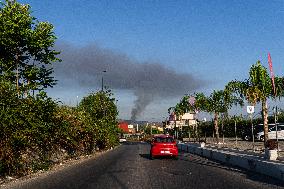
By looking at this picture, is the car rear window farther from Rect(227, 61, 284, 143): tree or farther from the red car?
Rect(227, 61, 284, 143): tree

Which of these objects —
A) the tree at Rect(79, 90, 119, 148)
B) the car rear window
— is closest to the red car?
the car rear window

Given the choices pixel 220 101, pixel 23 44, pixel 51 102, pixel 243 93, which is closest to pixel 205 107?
pixel 220 101

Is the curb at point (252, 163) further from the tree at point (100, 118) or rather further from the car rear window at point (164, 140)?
the tree at point (100, 118)

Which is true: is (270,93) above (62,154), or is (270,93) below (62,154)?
above

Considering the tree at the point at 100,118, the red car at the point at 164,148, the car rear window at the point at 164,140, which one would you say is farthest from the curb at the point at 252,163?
the tree at the point at 100,118

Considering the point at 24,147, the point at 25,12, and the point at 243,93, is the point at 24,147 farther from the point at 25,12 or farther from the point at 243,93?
the point at 243,93

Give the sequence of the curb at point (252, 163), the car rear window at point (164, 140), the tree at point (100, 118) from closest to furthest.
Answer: the curb at point (252, 163), the car rear window at point (164, 140), the tree at point (100, 118)

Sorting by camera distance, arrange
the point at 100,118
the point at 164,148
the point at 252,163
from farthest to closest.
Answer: the point at 100,118 < the point at 164,148 < the point at 252,163

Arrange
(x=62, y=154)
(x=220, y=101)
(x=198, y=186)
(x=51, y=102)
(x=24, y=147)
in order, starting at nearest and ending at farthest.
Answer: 1. (x=198, y=186)
2. (x=24, y=147)
3. (x=51, y=102)
4. (x=62, y=154)
5. (x=220, y=101)

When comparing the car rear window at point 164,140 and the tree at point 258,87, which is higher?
the tree at point 258,87

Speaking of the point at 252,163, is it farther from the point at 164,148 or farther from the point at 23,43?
the point at 23,43

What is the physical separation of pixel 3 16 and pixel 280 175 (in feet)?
89.4

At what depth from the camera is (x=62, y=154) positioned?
25438 millimetres

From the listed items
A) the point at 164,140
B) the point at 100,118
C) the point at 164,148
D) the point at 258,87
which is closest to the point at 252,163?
the point at 164,148
